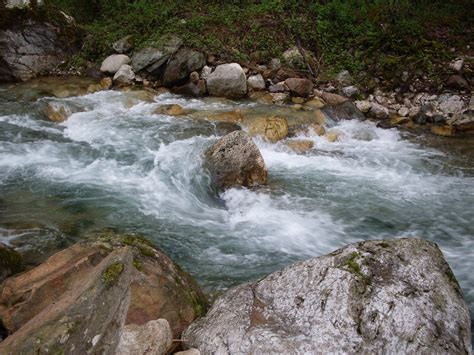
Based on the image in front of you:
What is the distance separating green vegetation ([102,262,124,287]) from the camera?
221 cm

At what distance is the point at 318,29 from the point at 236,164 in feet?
28.3

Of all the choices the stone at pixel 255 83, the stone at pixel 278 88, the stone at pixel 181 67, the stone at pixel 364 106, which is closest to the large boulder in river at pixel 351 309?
the stone at pixel 364 106

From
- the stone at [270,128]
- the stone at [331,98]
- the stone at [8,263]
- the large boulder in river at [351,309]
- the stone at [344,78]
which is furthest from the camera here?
the stone at [344,78]

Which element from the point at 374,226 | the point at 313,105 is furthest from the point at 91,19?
the point at 374,226

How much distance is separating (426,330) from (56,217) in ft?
16.7

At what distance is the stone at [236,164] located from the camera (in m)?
7.11

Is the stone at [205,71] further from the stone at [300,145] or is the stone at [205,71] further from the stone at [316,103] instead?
the stone at [300,145]

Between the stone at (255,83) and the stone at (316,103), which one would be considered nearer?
the stone at (316,103)

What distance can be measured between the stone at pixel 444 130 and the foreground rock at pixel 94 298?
843 centimetres

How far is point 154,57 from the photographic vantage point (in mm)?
12570

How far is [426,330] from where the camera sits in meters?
2.89

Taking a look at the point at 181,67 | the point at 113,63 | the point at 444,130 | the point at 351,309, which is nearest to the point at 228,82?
the point at 181,67

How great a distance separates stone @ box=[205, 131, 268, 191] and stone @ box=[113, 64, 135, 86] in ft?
20.7

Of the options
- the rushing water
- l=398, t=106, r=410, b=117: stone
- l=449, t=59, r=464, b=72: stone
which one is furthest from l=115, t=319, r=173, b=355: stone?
l=449, t=59, r=464, b=72: stone
